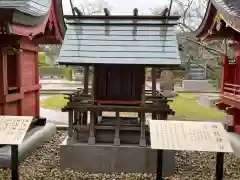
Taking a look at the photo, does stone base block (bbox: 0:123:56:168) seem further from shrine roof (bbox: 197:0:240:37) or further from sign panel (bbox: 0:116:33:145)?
shrine roof (bbox: 197:0:240:37)

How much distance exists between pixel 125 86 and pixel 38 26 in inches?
91.3

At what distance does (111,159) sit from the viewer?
21.3 ft

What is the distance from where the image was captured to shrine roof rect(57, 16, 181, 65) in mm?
6340

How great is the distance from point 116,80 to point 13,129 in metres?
2.80

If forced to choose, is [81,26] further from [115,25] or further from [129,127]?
[129,127]

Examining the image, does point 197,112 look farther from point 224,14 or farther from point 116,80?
point 116,80

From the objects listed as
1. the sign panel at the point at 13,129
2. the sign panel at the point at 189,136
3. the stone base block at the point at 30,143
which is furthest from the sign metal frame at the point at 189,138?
the stone base block at the point at 30,143

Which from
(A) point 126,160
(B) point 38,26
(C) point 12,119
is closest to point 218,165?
(A) point 126,160

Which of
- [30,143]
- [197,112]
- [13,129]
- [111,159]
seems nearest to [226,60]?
[111,159]

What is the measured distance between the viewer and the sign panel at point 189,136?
445 cm

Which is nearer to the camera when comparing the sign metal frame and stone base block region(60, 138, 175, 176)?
the sign metal frame

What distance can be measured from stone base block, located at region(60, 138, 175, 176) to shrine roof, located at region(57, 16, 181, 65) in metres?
1.69

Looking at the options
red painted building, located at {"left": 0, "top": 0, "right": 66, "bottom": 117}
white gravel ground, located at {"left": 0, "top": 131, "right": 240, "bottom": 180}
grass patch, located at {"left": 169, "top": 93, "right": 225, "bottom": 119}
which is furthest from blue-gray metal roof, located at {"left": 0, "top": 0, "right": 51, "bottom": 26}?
grass patch, located at {"left": 169, "top": 93, "right": 225, "bottom": 119}

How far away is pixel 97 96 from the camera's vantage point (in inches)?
280
